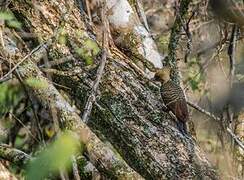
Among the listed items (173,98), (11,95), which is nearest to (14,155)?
(173,98)

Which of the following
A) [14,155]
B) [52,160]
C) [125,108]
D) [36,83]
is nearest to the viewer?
[52,160]

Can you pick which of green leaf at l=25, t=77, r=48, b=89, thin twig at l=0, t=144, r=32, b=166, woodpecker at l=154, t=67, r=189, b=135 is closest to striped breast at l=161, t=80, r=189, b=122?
woodpecker at l=154, t=67, r=189, b=135

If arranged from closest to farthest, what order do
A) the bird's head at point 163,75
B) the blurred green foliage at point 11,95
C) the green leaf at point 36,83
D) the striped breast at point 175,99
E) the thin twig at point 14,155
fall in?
the green leaf at point 36,83 → the thin twig at point 14,155 → the striped breast at point 175,99 → the bird's head at point 163,75 → the blurred green foliage at point 11,95

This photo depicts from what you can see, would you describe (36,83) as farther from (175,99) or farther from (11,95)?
(11,95)

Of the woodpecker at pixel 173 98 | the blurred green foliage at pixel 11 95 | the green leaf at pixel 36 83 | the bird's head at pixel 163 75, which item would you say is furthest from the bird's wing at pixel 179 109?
the blurred green foliage at pixel 11 95

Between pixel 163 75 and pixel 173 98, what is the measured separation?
21 centimetres

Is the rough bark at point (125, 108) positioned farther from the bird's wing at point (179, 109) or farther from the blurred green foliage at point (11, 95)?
the blurred green foliage at point (11, 95)

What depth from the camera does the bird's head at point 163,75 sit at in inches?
126

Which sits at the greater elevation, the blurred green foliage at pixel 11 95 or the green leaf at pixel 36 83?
the blurred green foliage at pixel 11 95

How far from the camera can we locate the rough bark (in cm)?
290

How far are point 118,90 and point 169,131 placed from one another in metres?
0.33

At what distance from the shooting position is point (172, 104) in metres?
3.06

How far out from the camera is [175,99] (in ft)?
10.2

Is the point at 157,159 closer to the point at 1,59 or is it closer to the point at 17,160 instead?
the point at 17,160
